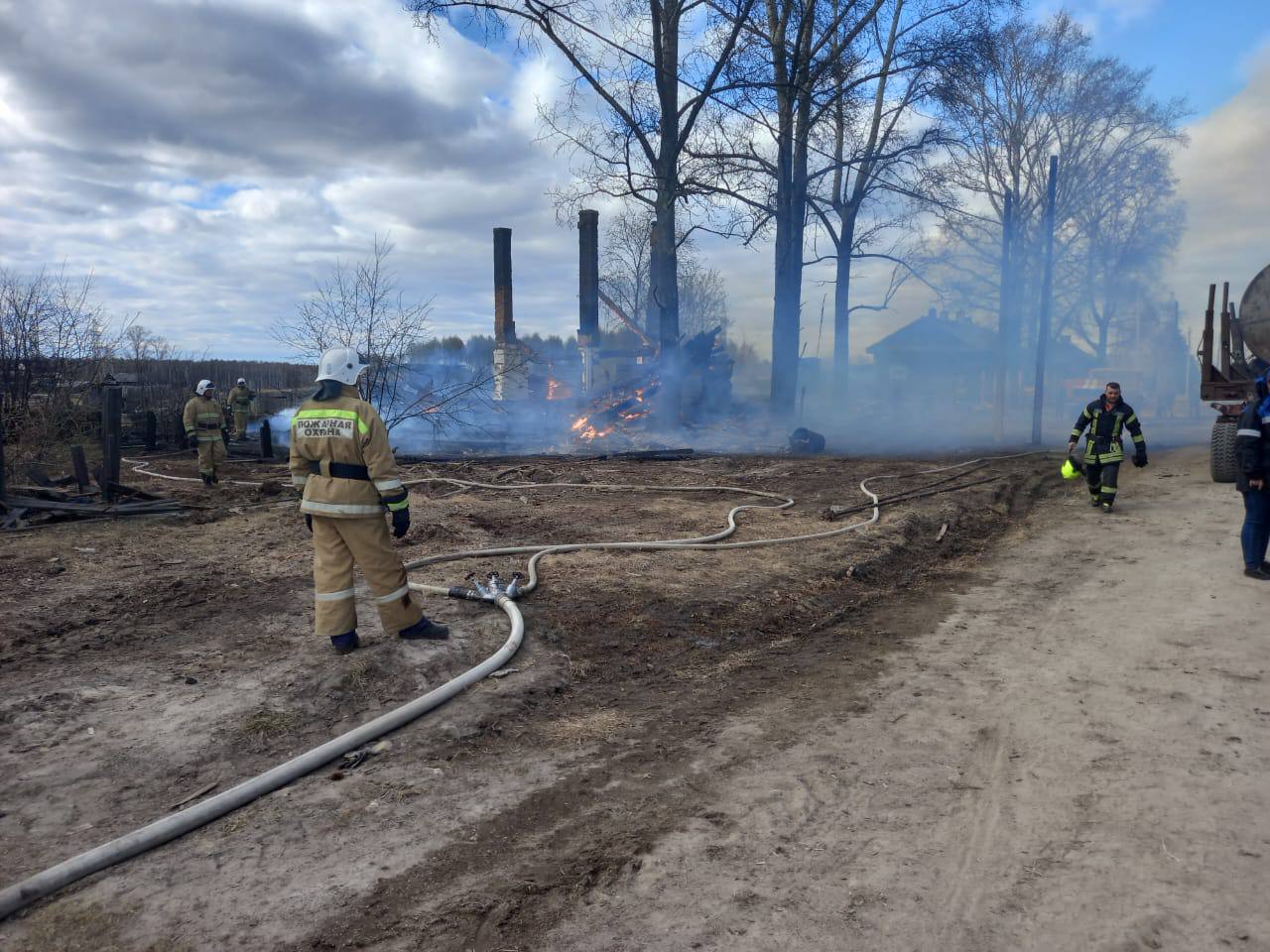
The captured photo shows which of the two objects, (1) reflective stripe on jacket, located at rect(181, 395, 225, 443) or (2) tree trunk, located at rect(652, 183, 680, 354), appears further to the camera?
(2) tree trunk, located at rect(652, 183, 680, 354)

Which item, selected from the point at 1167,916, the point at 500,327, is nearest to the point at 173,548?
the point at 1167,916

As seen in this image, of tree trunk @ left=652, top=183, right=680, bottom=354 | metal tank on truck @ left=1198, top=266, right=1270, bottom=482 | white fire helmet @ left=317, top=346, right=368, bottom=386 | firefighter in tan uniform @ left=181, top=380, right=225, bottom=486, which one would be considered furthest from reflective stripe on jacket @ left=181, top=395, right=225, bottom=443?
metal tank on truck @ left=1198, top=266, right=1270, bottom=482

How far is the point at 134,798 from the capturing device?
3283 millimetres

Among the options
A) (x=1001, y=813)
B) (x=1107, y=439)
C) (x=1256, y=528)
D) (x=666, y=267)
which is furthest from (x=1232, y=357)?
(x=666, y=267)

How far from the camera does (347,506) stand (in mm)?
4629

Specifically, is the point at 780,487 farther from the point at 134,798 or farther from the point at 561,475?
the point at 134,798

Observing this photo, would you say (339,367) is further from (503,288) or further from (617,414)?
(503,288)

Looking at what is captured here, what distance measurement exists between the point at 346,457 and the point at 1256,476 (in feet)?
22.7

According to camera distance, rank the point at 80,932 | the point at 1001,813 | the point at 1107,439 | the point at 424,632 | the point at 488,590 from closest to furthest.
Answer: the point at 80,932
the point at 1001,813
the point at 424,632
the point at 488,590
the point at 1107,439

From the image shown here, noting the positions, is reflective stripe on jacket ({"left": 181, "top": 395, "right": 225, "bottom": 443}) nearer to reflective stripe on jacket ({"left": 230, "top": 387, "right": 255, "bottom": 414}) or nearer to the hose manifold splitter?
reflective stripe on jacket ({"left": 230, "top": 387, "right": 255, "bottom": 414})

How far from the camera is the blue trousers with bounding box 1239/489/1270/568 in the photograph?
6.48 metres

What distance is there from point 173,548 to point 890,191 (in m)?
23.3

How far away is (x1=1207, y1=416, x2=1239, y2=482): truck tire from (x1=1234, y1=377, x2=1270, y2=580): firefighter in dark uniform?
567 cm

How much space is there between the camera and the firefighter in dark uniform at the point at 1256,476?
6.37 m
